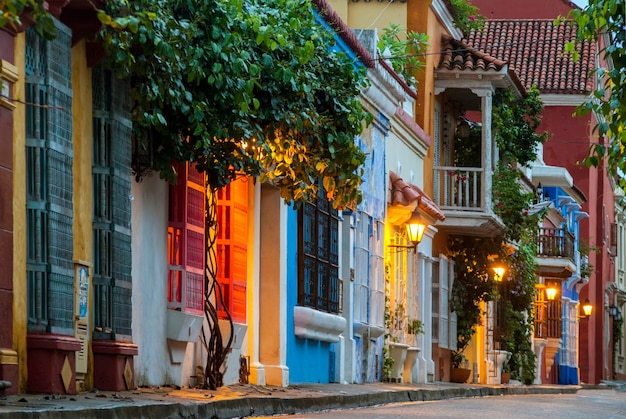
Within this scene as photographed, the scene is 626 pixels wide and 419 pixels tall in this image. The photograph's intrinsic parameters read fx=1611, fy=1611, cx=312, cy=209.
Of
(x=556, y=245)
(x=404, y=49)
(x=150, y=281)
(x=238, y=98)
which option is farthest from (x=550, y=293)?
(x=238, y=98)

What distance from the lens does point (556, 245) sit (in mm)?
42844

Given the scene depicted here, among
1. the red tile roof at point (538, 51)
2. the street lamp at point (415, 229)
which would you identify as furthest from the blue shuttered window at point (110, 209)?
the red tile roof at point (538, 51)

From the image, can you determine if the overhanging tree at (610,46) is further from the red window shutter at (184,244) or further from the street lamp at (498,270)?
the street lamp at (498,270)

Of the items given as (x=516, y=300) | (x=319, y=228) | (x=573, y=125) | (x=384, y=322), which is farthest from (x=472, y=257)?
(x=573, y=125)

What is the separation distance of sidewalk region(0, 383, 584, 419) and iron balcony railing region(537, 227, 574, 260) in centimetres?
2222

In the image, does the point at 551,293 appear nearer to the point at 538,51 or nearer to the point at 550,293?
the point at 550,293

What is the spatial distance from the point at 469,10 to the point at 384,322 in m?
10.0

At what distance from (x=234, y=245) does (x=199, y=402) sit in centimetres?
571

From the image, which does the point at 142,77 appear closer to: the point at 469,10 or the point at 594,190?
the point at 469,10

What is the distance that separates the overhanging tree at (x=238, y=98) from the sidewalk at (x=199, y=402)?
1.03 meters

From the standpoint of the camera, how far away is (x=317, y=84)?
16.7m

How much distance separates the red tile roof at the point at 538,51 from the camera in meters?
46.2

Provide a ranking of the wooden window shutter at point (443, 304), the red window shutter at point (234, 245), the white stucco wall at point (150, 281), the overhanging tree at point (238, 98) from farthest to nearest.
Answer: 1. the wooden window shutter at point (443, 304)
2. the red window shutter at point (234, 245)
3. the white stucco wall at point (150, 281)
4. the overhanging tree at point (238, 98)

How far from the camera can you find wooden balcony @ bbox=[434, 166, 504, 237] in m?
31.1
